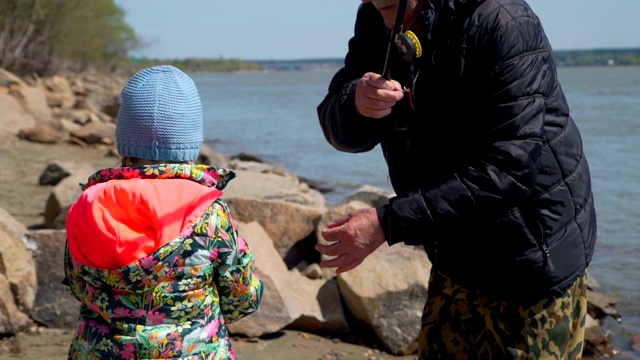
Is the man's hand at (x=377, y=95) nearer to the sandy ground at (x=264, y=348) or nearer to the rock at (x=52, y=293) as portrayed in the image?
the sandy ground at (x=264, y=348)

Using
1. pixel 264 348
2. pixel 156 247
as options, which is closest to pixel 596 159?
pixel 264 348

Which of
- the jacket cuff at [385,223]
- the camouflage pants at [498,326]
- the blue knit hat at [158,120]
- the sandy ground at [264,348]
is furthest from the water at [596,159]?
the blue knit hat at [158,120]

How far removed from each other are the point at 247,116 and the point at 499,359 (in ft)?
101

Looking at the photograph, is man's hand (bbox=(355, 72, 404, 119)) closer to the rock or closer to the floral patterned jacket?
the floral patterned jacket

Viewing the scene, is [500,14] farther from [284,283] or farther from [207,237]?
[284,283]

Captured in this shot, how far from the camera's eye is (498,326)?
A: 247 cm

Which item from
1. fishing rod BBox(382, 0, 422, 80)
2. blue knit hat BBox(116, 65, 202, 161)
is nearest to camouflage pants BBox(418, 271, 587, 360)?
fishing rod BBox(382, 0, 422, 80)

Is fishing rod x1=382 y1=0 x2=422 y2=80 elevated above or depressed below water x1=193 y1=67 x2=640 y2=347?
above

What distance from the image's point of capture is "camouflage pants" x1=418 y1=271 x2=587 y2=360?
241 centimetres

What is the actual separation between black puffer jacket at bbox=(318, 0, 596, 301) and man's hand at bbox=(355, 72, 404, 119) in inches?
7.1

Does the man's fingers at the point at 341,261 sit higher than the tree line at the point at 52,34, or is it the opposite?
the man's fingers at the point at 341,261

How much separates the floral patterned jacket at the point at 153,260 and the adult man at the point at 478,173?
371mm

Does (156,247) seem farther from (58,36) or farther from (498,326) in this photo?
(58,36)

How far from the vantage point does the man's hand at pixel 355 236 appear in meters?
2.19
